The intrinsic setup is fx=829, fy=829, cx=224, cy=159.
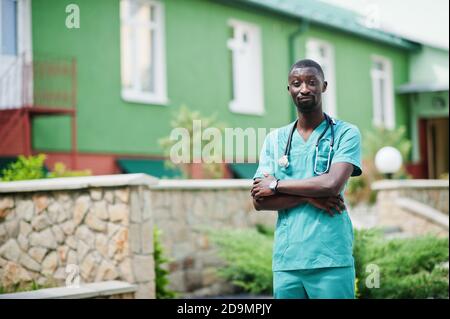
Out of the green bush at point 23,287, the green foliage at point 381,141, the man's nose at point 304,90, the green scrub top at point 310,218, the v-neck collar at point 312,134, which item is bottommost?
the green bush at point 23,287

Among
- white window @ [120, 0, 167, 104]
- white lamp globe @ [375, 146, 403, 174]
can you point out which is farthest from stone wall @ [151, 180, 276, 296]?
white lamp globe @ [375, 146, 403, 174]

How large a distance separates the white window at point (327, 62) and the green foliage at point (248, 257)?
7393mm

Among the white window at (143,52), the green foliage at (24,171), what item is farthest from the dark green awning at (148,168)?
the green foliage at (24,171)

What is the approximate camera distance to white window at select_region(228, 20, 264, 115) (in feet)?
43.5

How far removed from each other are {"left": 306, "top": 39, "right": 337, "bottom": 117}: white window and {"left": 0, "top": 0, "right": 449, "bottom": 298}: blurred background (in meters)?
0.03

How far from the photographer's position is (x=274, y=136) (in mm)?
3459

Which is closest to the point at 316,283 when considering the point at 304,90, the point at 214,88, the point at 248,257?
the point at 304,90

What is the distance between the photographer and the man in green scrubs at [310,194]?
3.26 m

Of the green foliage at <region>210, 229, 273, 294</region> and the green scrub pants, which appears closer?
the green scrub pants


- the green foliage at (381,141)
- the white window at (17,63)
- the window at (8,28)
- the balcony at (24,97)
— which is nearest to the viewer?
the window at (8,28)

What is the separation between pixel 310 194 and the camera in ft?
10.7

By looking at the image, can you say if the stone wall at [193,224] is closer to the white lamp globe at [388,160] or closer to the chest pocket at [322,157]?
the white lamp globe at [388,160]

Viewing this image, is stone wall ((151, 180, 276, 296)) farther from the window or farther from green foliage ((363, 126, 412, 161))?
green foliage ((363, 126, 412, 161))

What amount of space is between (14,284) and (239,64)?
748 cm
